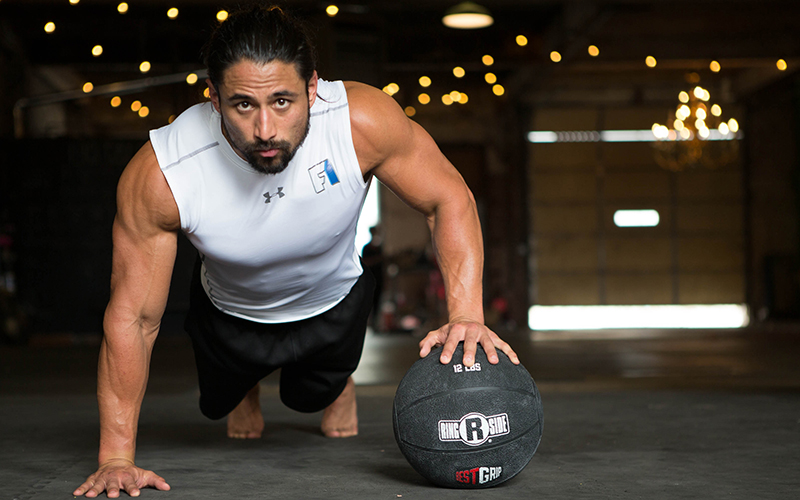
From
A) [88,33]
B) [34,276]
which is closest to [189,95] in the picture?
[88,33]

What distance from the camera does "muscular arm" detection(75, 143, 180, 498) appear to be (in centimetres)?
165

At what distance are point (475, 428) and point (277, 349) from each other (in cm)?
70

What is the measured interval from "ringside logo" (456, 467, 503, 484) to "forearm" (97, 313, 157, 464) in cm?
71

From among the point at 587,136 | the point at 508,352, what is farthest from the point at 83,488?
the point at 587,136

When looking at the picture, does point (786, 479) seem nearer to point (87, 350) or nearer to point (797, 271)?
point (87, 350)

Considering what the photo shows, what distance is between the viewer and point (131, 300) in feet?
5.57

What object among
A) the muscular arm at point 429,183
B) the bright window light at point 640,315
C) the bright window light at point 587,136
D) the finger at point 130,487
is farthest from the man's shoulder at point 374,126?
the bright window light at point 587,136

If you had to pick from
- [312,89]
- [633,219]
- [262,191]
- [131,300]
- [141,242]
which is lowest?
[131,300]

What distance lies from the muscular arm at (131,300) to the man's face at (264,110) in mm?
213

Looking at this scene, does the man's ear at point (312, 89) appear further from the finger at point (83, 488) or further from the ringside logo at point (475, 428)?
the finger at point (83, 488)

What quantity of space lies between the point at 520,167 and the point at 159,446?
860 cm

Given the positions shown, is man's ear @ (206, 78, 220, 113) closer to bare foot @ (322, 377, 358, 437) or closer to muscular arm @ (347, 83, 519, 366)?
muscular arm @ (347, 83, 519, 366)

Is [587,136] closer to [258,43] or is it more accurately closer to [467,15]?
[467,15]

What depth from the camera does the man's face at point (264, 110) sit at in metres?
1.51
